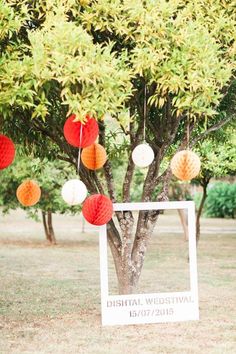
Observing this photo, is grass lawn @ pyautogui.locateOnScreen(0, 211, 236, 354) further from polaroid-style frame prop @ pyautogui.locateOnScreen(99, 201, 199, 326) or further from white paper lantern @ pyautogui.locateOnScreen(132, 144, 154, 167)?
white paper lantern @ pyautogui.locateOnScreen(132, 144, 154, 167)

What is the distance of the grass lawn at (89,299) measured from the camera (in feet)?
30.5

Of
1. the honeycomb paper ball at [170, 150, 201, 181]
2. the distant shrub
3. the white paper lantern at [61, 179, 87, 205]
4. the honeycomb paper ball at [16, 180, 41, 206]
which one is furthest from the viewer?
the distant shrub

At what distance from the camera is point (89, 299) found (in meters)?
13.6

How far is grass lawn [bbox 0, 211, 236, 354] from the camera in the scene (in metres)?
9.29

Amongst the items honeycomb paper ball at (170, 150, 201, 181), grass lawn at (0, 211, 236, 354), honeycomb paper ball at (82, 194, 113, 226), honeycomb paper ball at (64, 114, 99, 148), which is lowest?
grass lawn at (0, 211, 236, 354)

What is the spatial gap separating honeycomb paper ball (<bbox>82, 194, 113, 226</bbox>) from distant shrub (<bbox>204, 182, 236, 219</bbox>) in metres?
33.3

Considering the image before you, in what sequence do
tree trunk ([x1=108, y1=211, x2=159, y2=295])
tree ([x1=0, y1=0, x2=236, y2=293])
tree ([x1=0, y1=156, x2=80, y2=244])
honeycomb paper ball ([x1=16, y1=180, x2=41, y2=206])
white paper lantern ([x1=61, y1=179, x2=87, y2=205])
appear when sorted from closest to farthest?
tree ([x1=0, y1=0, x2=236, y2=293]) → white paper lantern ([x1=61, y1=179, x2=87, y2=205]) → tree trunk ([x1=108, y1=211, x2=159, y2=295]) → honeycomb paper ball ([x1=16, y1=180, x2=41, y2=206]) → tree ([x1=0, y1=156, x2=80, y2=244])

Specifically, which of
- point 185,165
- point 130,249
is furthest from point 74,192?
point 130,249

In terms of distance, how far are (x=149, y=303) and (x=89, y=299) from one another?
127 inches

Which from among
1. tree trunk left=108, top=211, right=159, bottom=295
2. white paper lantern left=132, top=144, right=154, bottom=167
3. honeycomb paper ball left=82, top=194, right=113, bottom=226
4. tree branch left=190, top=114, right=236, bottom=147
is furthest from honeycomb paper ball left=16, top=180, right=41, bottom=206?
tree branch left=190, top=114, right=236, bottom=147

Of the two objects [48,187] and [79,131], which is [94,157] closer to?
[79,131]

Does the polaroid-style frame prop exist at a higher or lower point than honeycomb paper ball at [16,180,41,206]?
lower

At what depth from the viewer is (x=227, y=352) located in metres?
8.76

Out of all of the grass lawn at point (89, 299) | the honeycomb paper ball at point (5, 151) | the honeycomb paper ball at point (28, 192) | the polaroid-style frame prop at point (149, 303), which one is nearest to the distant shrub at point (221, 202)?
the grass lawn at point (89, 299)
